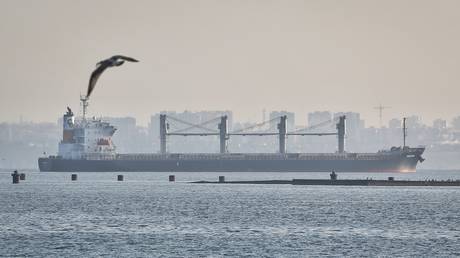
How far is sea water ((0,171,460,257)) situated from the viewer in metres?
55.1

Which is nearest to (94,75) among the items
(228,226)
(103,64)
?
(103,64)

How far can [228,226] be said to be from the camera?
69688 mm

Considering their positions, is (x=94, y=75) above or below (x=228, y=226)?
above

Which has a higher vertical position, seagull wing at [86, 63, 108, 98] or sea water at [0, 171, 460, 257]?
seagull wing at [86, 63, 108, 98]

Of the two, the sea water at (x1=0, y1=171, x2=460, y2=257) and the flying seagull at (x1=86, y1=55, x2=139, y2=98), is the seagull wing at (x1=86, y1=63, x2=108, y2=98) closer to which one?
the flying seagull at (x1=86, y1=55, x2=139, y2=98)

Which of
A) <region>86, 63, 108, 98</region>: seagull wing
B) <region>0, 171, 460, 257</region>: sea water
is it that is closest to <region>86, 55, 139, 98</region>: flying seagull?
<region>86, 63, 108, 98</region>: seagull wing

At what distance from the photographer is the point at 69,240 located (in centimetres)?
5912

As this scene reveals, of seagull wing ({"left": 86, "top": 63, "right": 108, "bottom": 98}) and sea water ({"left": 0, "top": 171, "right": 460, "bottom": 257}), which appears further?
sea water ({"left": 0, "top": 171, "right": 460, "bottom": 257})

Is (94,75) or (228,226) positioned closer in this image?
(94,75)

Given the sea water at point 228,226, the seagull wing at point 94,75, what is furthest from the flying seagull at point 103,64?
the sea water at point 228,226

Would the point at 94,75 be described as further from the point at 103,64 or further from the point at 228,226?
the point at 228,226

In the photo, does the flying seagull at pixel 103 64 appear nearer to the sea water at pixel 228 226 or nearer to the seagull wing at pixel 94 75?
the seagull wing at pixel 94 75

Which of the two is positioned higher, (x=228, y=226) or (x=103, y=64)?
(x=103, y=64)

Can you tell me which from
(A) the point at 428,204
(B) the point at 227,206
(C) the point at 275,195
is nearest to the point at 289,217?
(B) the point at 227,206
